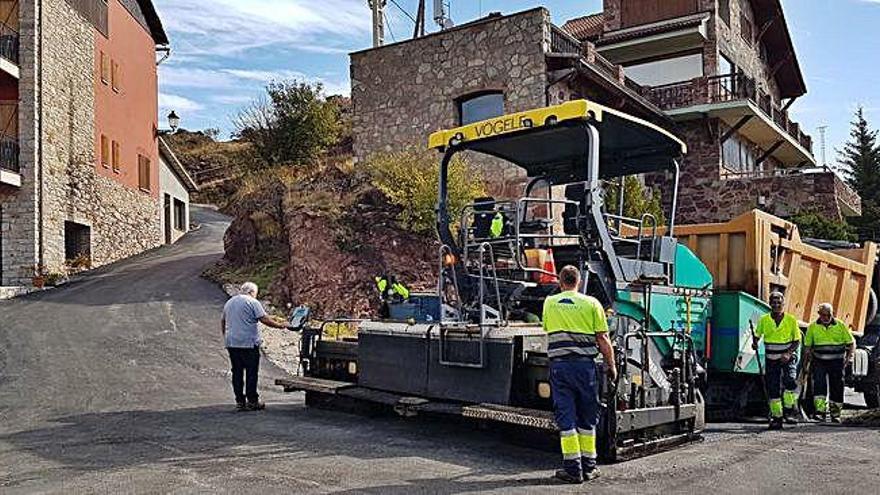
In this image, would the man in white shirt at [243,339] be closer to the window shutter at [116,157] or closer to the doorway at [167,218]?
the window shutter at [116,157]

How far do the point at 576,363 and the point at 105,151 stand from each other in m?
23.5

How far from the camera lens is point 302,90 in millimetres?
29812

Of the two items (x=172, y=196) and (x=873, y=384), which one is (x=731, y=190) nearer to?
(x=873, y=384)

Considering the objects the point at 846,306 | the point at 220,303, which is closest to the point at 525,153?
the point at 846,306

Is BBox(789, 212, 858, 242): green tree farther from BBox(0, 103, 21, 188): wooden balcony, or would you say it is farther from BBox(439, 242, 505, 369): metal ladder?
BBox(0, 103, 21, 188): wooden balcony

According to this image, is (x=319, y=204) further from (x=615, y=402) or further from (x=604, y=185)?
(x=615, y=402)

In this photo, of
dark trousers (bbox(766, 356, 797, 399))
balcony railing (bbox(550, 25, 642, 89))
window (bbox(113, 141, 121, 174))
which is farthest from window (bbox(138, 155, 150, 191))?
dark trousers (bbox(766, 356, 797, 399))

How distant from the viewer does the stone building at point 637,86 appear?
Answer: 856 inches

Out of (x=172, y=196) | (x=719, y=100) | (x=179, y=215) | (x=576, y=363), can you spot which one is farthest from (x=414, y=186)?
(x=179, y=215)

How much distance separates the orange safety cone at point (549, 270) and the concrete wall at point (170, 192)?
26657 millimetres

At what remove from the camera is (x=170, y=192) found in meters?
35.1

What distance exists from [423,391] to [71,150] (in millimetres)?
19412

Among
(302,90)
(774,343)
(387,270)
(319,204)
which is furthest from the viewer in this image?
(302,90)

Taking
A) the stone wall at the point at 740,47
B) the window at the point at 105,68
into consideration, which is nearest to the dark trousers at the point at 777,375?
the stone wall at the point at 740,47
